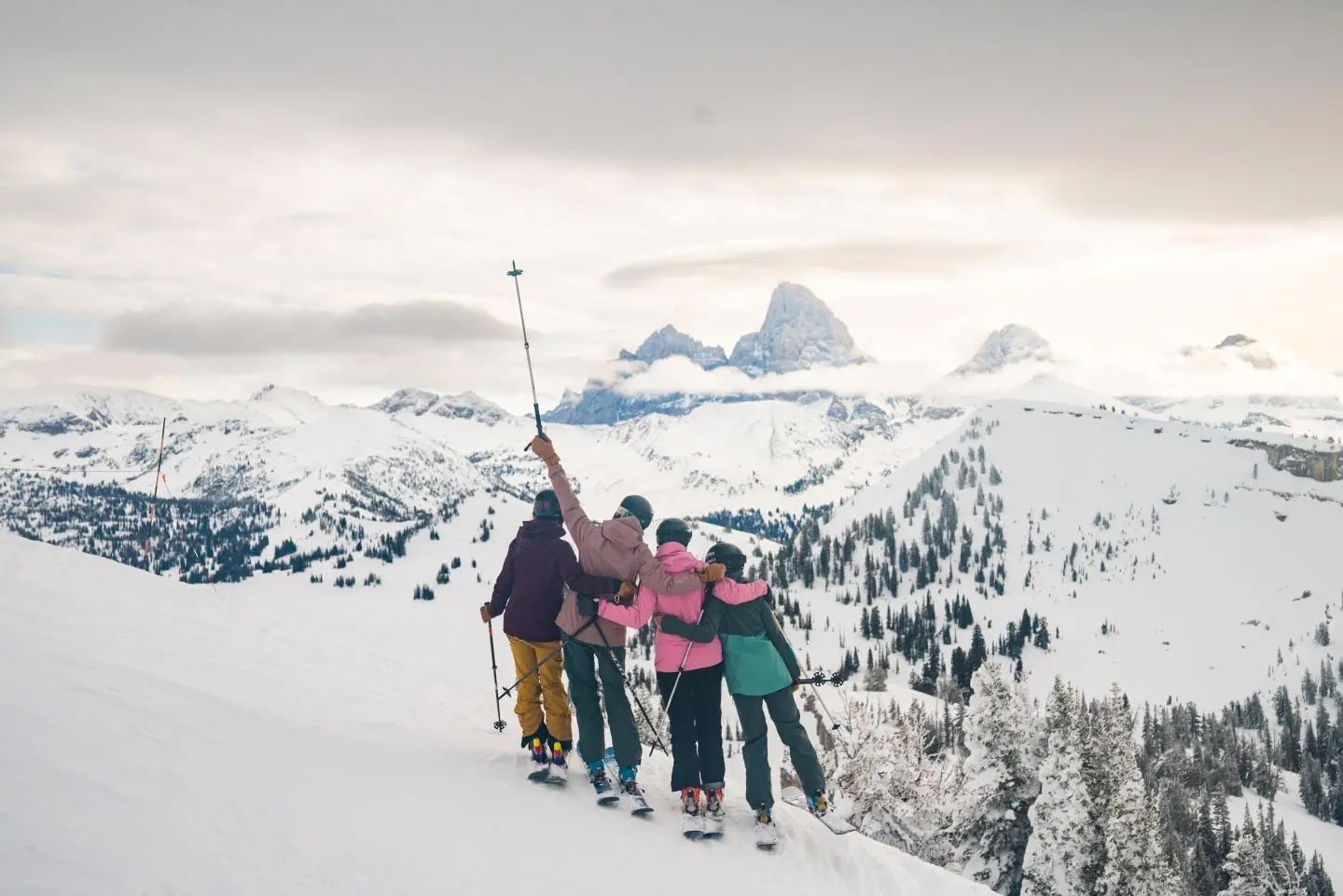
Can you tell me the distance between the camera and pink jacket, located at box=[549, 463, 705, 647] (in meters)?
13.1

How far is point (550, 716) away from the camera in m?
13.9

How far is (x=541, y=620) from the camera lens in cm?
1392

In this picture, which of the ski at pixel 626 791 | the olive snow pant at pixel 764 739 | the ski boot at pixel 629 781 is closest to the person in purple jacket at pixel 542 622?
the ski at pixel 626 791

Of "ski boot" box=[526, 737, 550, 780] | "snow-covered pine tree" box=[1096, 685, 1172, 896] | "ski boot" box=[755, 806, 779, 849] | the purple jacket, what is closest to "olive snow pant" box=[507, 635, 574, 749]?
"ski boot" box=[526, 737, 550, 780]

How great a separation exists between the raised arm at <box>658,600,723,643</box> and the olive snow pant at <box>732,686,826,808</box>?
1106 millimetres

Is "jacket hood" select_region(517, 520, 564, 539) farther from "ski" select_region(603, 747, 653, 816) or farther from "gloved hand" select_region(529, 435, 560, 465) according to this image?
"ski" select_region(603, 747, 653, 816)

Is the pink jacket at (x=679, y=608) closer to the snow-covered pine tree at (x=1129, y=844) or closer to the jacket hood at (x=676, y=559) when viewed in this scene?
the jacket hood at (x=676, y=559)

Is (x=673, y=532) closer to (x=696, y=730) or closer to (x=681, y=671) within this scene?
(x=681, y=671)

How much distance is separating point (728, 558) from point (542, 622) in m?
3.29

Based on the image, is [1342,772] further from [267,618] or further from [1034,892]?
[267,618]

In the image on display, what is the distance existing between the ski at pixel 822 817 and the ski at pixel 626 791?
2.41 meters

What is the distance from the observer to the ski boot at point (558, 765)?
44.7ft

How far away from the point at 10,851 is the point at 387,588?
7586 inches

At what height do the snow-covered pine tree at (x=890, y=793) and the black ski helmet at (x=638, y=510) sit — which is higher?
the black ski helmet at (x=638, y=510)
